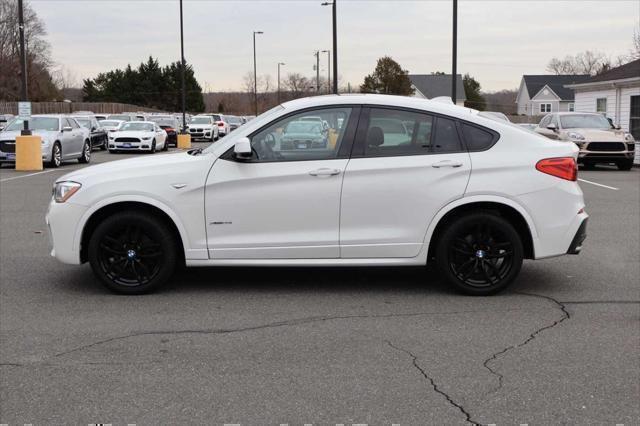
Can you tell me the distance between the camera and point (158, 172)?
245 inches

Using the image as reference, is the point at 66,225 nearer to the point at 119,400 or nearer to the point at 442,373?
the point at 119,400

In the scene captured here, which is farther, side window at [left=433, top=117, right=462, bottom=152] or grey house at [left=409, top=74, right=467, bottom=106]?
grey house at [left=409, top=74, right=467, bottom=106]

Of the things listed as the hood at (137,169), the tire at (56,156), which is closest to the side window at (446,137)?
the hood at (137,169)

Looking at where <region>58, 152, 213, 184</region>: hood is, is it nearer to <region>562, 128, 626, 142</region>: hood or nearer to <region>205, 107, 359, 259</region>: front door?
<region>205, 107, 359, 259</region>: front door

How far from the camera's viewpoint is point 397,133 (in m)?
6.29

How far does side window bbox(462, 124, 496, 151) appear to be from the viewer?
627 cm

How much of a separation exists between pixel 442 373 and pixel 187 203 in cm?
273

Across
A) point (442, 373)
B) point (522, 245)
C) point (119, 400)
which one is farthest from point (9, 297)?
point (522, 245)

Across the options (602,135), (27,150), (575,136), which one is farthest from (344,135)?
(602,135)

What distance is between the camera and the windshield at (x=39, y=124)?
75.0 ft

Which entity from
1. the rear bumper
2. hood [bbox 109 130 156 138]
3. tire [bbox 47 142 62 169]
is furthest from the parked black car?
the rear bumper

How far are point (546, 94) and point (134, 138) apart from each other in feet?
217

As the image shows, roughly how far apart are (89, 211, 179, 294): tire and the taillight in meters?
3.18

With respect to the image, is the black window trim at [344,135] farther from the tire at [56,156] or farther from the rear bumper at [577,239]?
the tire at [56,156]
